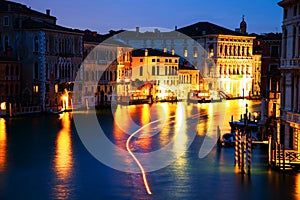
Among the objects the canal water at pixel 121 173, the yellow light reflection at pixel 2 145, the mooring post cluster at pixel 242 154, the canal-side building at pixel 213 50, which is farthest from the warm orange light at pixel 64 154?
the canal-side building at pixel 213 50

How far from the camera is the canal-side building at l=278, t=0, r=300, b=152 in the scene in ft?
41.3

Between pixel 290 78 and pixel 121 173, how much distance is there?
4030 mm

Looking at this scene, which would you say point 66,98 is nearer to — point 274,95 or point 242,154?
point 274,95

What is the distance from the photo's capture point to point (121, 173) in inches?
485

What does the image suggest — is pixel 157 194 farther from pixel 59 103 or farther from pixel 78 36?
pixel 78 36

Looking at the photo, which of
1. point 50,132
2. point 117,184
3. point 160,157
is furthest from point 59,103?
point 117,184

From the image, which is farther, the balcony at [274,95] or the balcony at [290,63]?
the balcony at [274,95]

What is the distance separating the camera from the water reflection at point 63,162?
10.7 m

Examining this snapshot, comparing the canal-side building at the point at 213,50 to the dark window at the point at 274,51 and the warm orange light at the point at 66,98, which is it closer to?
the warm orange light at the point at 66,98

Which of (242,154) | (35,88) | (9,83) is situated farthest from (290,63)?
(35,88)

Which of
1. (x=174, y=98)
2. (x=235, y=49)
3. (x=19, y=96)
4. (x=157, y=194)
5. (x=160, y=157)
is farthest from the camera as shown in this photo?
(x=235, y=49)

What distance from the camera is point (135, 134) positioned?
62.6 feet

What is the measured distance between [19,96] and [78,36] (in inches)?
213

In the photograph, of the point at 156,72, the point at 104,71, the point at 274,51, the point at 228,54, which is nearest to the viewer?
the point at 274,51
